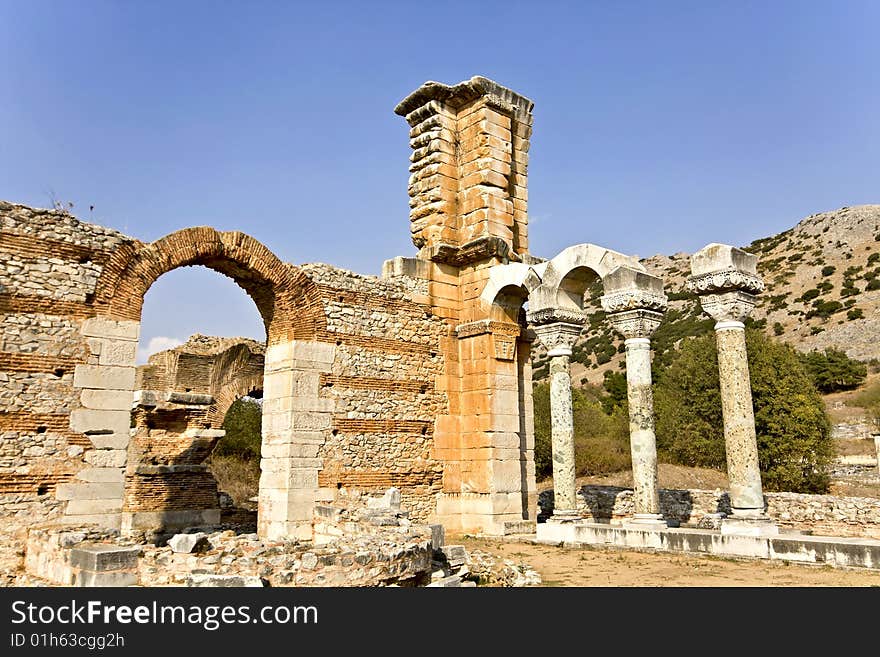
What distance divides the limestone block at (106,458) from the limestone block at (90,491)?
0.26m

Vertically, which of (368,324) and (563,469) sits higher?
(368,324)

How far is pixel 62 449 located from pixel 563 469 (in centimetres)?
786

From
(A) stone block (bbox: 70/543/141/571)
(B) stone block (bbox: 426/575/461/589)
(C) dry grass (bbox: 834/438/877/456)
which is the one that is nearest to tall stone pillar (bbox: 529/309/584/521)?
(B) stone block (bbox: 426/575/461/589)

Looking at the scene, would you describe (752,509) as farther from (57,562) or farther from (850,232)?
(850,232)

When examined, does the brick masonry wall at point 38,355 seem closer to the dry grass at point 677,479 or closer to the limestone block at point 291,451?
the limestone block at point 291,451

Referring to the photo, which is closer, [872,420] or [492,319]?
[492,319]

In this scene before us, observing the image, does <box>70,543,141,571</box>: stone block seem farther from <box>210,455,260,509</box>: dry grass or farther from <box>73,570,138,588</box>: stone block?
<box>210,455,260,509</box>: dry grass

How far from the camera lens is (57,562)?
7.73 m

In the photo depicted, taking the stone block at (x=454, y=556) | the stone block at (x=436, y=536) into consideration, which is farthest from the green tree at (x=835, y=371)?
the stone block at (x=454, y=556)

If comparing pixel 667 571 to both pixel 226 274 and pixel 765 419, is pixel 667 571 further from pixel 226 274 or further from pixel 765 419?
pixel 765 419

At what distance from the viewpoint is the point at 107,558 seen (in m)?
6.69

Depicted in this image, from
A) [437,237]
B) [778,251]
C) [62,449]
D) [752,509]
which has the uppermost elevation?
[778,251]

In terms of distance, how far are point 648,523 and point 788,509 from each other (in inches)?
230
